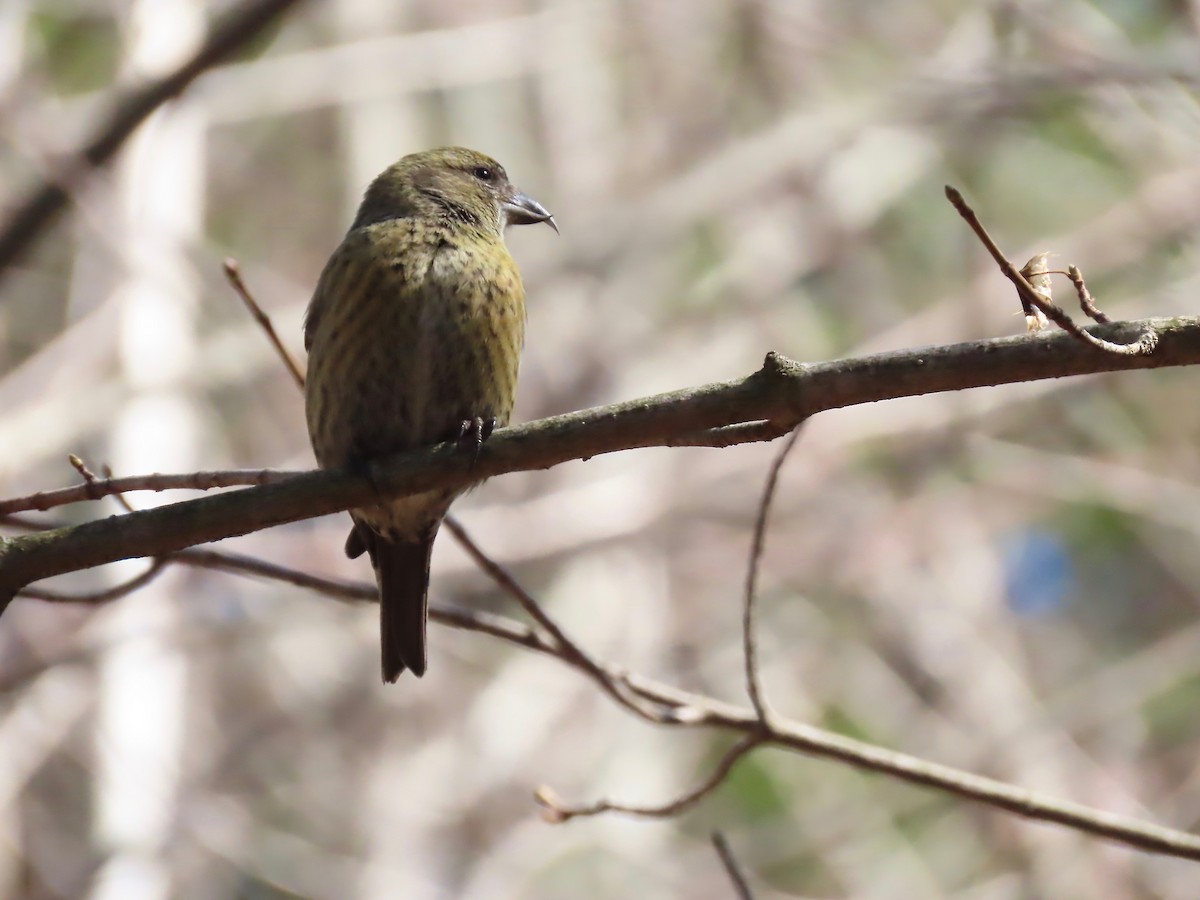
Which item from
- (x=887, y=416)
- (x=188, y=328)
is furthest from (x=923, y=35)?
(x=188, y=328)

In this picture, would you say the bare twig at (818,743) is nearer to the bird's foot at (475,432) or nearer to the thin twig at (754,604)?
the thin twig at (754,604)

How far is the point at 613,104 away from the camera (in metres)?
9.30

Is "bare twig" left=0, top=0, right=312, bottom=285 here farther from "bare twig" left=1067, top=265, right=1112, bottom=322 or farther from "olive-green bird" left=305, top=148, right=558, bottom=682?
"bare twig" left=1067, top=265, right=1112, bottom=322

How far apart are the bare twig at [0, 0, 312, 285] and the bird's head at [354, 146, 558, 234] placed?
619mm

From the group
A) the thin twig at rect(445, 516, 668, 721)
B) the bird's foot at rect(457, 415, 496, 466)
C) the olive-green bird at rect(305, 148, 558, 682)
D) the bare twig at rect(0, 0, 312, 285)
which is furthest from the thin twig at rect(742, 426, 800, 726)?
the bare twig at rect(0, 0, 312, 285)

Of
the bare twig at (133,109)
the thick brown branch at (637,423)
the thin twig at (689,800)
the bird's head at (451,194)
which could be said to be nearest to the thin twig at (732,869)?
the thin twig at (689,800)

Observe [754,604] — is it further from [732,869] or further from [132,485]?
[132,485]

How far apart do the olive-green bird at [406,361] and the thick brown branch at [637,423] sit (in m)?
0.85

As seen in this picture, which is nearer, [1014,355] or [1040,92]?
[1014,355]

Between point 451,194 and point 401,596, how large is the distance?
48.0 inches

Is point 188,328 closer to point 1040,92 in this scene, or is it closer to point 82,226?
point 82,226

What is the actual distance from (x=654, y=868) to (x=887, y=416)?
2518 mm

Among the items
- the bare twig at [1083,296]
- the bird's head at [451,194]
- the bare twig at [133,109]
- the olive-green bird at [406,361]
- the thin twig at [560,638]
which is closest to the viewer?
the bare twig at [1083,296]

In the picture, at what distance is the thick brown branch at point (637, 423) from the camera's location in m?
2.21
